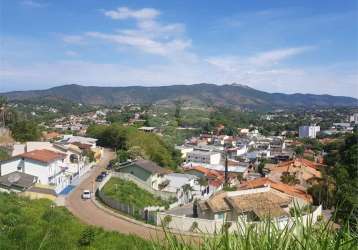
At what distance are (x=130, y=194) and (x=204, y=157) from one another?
21.0 meters

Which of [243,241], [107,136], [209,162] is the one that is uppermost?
[243,241]

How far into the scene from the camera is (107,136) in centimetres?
3841

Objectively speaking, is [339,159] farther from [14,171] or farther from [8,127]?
[8,127]

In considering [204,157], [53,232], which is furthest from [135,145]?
[53,232]

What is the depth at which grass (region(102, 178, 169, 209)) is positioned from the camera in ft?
58.3

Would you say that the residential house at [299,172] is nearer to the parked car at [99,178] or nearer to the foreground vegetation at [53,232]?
the parked car at [99,178]

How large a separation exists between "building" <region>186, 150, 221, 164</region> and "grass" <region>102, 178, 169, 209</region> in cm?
1862

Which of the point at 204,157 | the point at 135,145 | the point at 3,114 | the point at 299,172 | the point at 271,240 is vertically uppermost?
the point at 271,240

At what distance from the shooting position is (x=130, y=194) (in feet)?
62.3

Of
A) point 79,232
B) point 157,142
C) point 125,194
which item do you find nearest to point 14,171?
point 125,194

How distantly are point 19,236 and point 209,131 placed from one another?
190 ft

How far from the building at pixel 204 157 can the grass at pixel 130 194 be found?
18616 mm

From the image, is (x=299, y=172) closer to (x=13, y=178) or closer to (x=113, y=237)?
(x=13, y=178)

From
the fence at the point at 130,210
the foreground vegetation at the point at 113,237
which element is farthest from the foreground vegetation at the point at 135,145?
the foreground vegetation at the point at 113,237
